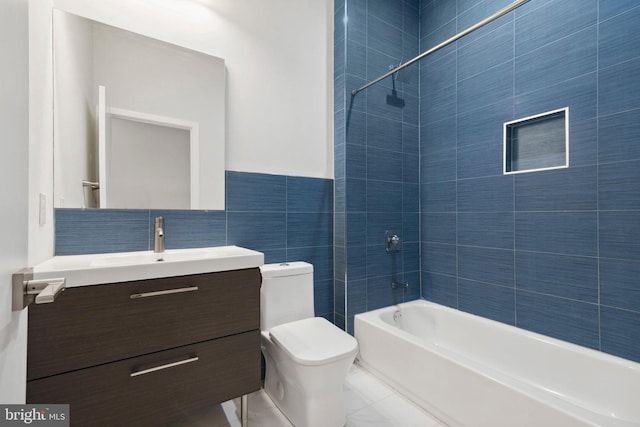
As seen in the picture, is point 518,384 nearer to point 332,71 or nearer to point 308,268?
point 308,268

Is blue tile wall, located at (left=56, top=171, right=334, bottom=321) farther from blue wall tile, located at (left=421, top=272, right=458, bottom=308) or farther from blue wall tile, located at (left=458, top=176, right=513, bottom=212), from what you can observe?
blue wall tile, located at (left=458, top=176, right=513, bottom=212)

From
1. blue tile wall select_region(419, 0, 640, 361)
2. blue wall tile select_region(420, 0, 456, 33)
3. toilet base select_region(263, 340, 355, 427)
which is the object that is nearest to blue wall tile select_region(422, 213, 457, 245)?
blue tile wall select_region(419, 0, 640, 361)

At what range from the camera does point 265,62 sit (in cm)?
185

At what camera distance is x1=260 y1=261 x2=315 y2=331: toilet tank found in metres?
1.63

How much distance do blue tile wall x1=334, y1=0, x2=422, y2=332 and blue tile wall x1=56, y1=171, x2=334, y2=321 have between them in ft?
0.42

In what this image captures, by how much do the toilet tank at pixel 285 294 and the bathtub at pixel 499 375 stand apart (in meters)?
0.49

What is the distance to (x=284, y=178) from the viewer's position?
1.90 meters

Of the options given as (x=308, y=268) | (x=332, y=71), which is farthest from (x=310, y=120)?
(x=308, y=268)

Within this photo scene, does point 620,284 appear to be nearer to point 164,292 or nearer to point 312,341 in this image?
point 312,341

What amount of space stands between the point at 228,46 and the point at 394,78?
1247mm

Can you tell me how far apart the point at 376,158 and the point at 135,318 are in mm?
1748

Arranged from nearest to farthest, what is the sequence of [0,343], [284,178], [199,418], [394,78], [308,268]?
1. [0,343]
2. [199,418]
3. [308,268]
4. [284,178]
5. [394,78]

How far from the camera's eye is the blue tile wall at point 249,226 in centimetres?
136

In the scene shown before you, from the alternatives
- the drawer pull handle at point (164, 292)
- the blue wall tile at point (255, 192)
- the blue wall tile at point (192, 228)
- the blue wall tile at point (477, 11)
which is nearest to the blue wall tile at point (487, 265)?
the blue wall tile at point (255, 192)
